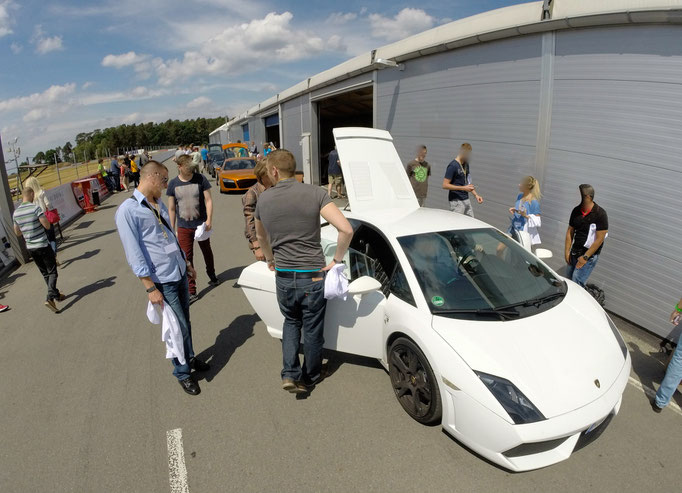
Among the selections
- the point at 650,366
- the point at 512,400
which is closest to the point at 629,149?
the point at 650,366

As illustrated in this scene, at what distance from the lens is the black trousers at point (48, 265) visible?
5344mm

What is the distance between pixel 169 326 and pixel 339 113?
20151 mm

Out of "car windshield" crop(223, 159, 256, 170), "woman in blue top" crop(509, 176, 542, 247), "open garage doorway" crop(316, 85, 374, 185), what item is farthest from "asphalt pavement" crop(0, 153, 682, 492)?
"open garage doorway" crop(316, 85, 374, 185)

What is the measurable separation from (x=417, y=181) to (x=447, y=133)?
60.0 inches

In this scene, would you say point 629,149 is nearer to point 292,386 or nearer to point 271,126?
point 292,386

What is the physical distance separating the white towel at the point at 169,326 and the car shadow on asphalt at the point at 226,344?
21.2 inches

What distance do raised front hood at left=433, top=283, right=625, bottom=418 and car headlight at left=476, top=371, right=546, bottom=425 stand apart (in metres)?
0.03

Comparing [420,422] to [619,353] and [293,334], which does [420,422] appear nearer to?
[293,334]

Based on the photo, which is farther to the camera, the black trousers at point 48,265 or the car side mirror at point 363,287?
the black trousers at point 48,265

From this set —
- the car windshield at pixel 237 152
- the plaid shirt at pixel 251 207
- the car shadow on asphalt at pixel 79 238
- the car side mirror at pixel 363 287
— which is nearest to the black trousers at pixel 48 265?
the plaid shirt at pixel 251 207

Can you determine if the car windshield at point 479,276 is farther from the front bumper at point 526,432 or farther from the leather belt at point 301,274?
the leather belt at point 301,274

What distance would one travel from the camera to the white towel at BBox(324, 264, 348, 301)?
293cm

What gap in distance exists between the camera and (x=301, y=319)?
3.19 meters

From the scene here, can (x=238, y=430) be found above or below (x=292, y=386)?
below
